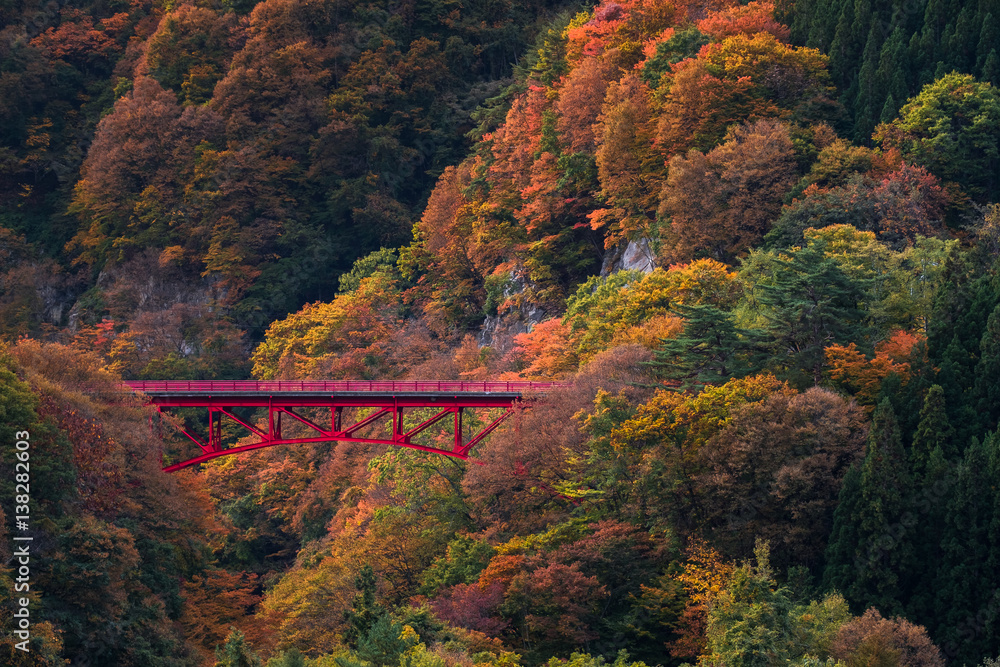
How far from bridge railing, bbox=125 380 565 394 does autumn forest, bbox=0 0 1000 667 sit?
199 centimetres

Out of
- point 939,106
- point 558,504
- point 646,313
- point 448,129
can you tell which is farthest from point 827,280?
point 448,129

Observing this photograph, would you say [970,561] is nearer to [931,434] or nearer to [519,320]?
[931,434]

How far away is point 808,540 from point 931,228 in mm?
21105

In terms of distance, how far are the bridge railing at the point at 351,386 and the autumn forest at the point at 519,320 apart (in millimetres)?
1991

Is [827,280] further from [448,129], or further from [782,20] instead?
[448,129]

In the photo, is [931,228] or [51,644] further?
[931,228]

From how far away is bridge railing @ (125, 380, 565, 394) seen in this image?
59.6 metres

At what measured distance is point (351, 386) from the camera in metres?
61.5

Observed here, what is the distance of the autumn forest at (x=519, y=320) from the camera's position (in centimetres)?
4603

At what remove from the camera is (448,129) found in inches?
4092

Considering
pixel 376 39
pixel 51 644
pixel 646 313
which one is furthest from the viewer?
pixel 376 39

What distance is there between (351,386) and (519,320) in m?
20.0

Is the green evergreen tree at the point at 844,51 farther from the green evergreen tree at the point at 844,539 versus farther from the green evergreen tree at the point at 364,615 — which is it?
the green evergreen tree at the point at 364,615

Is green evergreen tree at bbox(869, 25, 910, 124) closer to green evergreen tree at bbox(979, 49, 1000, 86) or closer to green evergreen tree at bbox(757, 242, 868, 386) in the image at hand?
green evergreen tree at bbox(979, 49, 1000, 86)
